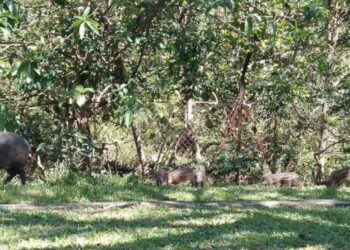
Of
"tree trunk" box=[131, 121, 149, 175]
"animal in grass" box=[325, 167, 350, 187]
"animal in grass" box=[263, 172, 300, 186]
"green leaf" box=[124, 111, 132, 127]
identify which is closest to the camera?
"green leaf" box=[124, 111, 132, 127]

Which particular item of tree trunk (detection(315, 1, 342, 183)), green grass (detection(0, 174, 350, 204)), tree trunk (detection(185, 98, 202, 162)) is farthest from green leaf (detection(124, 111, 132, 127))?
tree trunk (detection(315, 1, 342, 183))

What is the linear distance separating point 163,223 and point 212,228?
0.52m

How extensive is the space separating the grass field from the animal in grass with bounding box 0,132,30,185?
1379mm

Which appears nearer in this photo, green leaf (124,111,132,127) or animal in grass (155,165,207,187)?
green leaf (124,111,132,127)

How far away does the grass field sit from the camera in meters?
5.11

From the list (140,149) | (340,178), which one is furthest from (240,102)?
(140,149)

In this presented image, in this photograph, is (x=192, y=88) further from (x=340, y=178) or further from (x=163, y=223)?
(x=163, y=223)

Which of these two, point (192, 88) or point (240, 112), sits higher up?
point (192, 88)

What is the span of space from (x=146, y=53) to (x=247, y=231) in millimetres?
4665

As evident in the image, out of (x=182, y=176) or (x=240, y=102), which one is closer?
(x=182, y=176)

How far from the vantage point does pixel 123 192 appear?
24.9ft

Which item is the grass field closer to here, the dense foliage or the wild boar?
the dense foliage

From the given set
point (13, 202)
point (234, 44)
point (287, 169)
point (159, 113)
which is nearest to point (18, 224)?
point (13, 202)

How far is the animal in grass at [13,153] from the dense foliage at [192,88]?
11.2 inches
